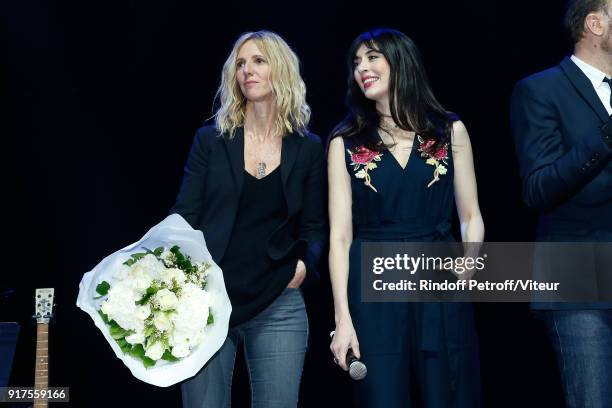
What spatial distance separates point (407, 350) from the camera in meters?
2.92

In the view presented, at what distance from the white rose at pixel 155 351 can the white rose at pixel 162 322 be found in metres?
0.05

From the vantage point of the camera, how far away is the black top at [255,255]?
10.0ft

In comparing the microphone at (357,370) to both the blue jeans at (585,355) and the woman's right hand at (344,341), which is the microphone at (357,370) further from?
the blue jeans at (585,355)

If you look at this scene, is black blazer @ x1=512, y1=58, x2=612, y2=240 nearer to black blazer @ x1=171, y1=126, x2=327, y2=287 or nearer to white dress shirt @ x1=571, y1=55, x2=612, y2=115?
white dress shirt @ x1=571, y1=55, x2=612, y2=115

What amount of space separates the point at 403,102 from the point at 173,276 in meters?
1.10

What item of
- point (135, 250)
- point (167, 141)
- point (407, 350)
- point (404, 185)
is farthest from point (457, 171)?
point (167, 141)

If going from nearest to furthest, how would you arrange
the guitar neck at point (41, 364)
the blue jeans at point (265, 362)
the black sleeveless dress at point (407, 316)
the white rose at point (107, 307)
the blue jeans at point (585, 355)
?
the blue jeans at point (585, 355)
the white rose at point (107, 307)
the black sleeveless dress at point (407, 316)
the blue jeans at point (265, 362)
the guitar neck at point (41, 364)

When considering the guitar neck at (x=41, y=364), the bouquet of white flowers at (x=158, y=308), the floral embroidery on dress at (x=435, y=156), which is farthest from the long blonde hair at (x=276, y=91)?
the guitar neck at (x=41, y=364)

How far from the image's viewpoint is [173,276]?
9.45ft

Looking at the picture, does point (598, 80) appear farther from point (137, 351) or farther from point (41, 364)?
point (41, 364)

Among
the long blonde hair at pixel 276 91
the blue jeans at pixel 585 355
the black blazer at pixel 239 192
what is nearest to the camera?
the blue jeans at pixel 585 355

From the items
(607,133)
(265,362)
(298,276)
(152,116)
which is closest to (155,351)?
(265,362)

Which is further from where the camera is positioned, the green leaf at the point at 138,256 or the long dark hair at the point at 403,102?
the long dark hair at the point at 403,102

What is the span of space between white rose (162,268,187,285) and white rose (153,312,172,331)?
119 mm
